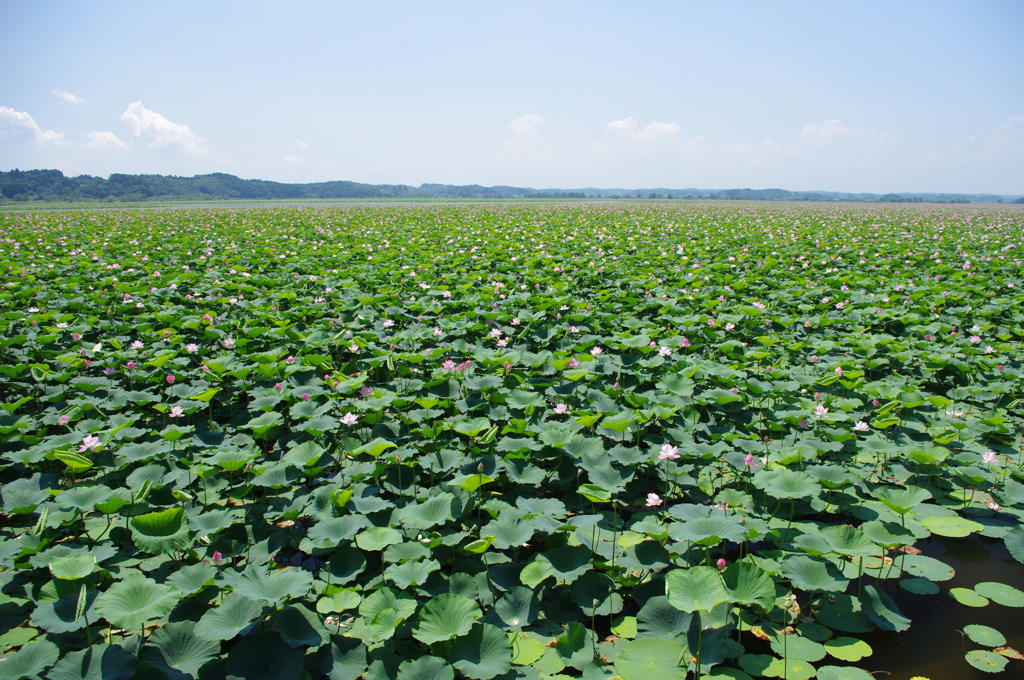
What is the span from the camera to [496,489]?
279 centimetres

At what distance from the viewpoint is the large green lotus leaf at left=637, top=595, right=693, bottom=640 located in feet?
5.92

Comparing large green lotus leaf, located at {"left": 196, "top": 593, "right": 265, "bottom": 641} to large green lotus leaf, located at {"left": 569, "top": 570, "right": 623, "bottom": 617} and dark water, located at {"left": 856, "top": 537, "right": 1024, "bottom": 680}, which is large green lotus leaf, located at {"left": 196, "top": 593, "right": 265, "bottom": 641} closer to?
large green lotus leaf, located at {"left": 569, "top": 570, "right": 623, "bottom": 617}

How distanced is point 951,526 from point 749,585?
1.35 m

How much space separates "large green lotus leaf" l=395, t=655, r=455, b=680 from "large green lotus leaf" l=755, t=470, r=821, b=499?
1.57 metres

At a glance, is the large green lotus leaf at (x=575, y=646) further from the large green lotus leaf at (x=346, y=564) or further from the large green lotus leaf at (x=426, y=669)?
the large green lotus leaf at (x=346, y=564)

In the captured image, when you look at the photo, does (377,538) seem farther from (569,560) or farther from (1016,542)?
(1016,542)

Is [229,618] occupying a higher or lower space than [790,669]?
higher

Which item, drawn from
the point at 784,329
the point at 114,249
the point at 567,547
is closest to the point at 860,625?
the point at 567,547

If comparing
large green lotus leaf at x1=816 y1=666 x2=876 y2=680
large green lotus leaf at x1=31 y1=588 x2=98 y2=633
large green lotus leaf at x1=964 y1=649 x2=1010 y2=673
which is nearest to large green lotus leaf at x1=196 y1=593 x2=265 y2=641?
large green lotus leaf at x1=31 y1=588 x2=98 y2=633

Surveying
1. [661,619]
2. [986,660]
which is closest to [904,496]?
[986,660]

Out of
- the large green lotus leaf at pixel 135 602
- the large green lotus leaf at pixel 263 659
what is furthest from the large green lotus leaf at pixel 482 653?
the large green lotus leaf at pixel 135 602

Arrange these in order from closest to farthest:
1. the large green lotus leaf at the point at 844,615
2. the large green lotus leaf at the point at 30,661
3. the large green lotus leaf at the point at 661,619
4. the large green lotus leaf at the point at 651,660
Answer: the large green lotus leaf at the point at 30,661 < the large green lotus leaf at the point at 651,660 < the large green lotus leaf at the point at 661,619 < the large green lotus leaf at the point at 844,615

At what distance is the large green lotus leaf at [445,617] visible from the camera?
165 centimetres

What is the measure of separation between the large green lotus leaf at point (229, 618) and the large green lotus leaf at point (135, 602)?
0.16m
